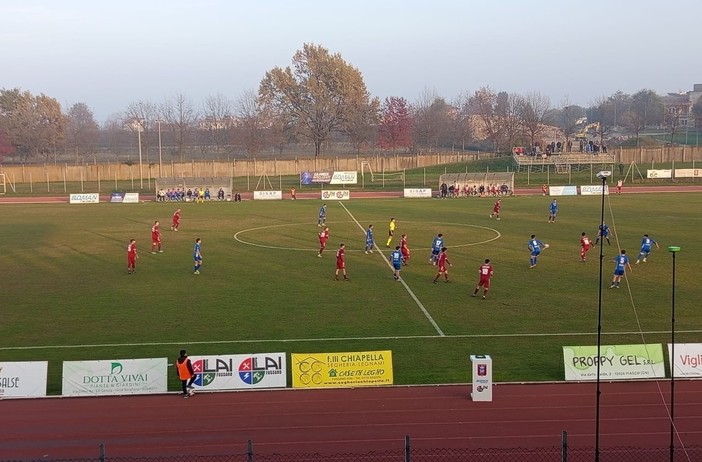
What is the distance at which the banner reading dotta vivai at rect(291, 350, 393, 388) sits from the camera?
1684cm

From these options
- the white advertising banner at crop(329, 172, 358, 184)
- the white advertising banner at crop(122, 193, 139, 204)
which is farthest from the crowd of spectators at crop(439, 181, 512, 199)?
the white advertising banner at crop(122, 193, 139, 204)

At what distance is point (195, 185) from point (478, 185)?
29.6 metres

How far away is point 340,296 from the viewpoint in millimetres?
25969

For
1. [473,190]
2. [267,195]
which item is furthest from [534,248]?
[267,195]

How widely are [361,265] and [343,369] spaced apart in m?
15.5

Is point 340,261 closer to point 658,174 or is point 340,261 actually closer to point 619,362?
point 619,362

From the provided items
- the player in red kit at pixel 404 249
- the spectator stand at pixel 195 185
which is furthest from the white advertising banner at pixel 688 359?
the spectator stand at pixel 195 185

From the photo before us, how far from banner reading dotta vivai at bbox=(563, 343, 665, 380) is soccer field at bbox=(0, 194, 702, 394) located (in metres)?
0.67

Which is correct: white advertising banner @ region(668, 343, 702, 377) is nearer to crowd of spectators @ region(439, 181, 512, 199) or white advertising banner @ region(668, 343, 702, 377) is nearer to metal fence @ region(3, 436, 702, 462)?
metal fence @ region(3, 436, 702, 462)

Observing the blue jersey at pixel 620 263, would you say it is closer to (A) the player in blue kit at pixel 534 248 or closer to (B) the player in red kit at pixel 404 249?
(A) the player in blue kit at pixel 534 248

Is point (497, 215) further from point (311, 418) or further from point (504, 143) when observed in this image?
point (504, 143)

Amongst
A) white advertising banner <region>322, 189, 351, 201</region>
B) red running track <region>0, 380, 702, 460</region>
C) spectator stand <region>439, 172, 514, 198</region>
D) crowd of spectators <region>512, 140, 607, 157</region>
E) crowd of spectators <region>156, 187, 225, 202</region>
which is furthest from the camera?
crowd of spectators <region>512, 140, 607, 157</region>

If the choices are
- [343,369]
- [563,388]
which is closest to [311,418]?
[343,369]

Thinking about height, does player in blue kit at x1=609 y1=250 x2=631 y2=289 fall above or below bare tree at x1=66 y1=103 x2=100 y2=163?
below
